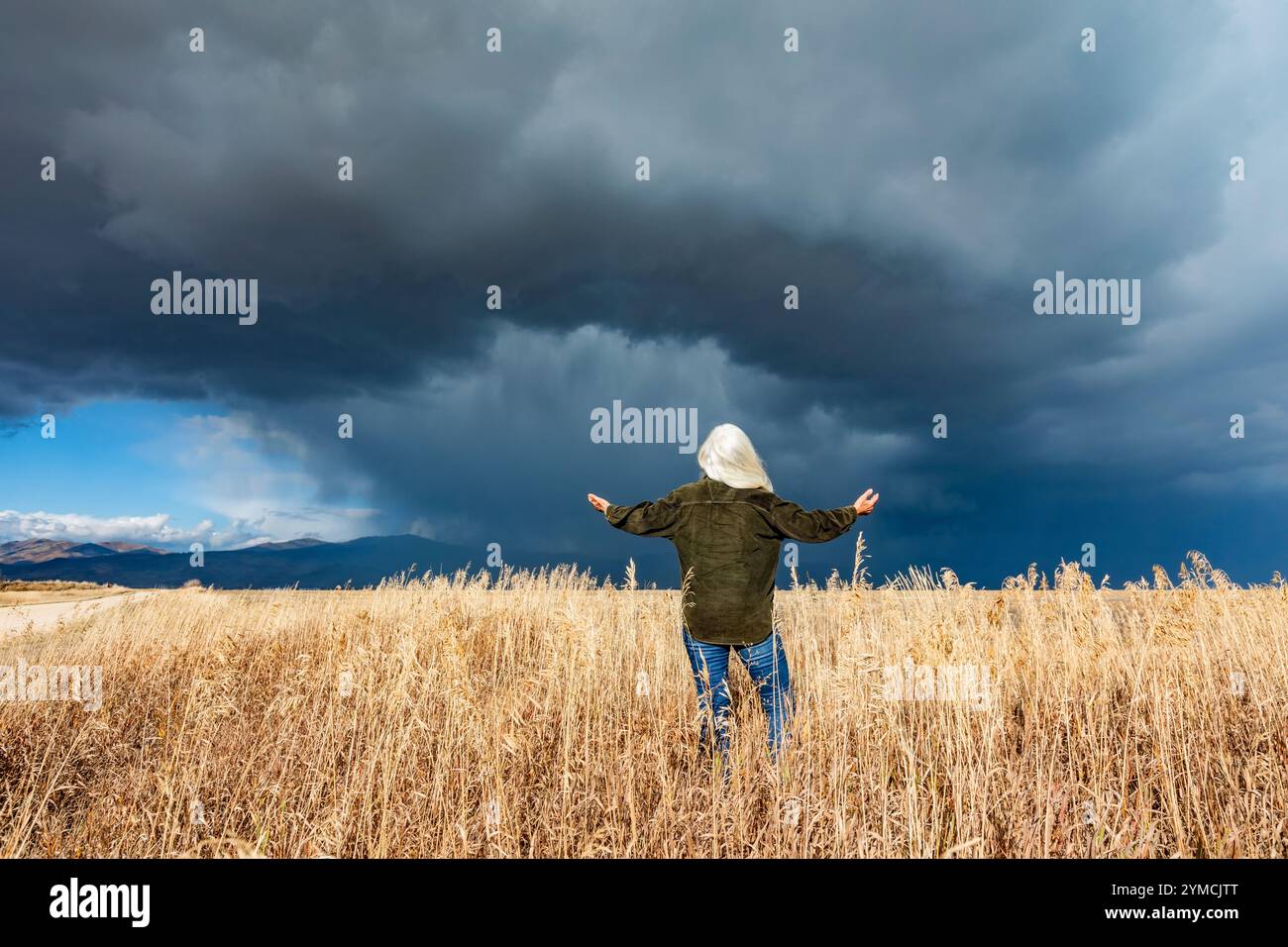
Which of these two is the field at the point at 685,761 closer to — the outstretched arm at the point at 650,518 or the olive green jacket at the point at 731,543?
the olive green jacket at the point at 731,543

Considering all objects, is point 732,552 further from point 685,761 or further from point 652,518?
point 685,761

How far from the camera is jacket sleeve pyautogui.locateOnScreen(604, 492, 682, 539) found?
4.84 meters

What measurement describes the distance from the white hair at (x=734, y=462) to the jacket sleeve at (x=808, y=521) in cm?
22

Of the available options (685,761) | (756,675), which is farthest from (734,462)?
(685,761)

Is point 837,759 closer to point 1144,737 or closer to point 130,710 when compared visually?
point 1144,737

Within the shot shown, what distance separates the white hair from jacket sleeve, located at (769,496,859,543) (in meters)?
0.22

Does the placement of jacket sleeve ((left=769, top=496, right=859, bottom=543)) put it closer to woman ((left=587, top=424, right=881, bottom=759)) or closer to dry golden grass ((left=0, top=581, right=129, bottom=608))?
woman ((left=587, top=424, right=881, bottom=759))

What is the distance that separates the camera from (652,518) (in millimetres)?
4871

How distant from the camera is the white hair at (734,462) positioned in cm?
477

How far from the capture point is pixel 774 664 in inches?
184

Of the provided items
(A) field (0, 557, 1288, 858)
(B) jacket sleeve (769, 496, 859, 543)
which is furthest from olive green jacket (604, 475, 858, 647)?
(A) field (0, 557, 1288, 858)

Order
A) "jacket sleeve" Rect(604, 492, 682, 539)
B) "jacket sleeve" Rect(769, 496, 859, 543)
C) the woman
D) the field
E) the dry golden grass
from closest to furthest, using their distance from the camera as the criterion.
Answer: the field, "jacket sleeve" Rect(769, 496, 859, 543), the woman, "jacket sleeve" Rect(604, 492, 682, 539), the dry golden grass

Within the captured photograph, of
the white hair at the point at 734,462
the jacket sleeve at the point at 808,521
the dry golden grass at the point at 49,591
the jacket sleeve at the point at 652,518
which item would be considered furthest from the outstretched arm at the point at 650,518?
the dry golden grass at the point at 49,591
